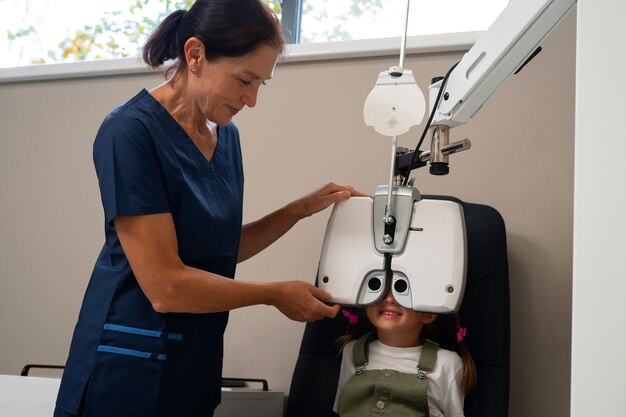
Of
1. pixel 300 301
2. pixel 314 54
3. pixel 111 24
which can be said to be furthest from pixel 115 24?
pixel 300 301

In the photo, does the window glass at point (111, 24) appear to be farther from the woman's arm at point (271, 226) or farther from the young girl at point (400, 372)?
the young girl at point (400, 372)

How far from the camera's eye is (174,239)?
1.23 metres

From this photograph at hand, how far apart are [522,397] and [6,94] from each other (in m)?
2.05

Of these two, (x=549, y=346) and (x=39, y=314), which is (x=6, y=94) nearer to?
(x=39, y=314)

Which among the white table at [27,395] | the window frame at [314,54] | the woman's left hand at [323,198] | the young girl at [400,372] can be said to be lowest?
the white table at [27,395]

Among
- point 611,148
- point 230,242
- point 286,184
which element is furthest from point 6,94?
point 611,148

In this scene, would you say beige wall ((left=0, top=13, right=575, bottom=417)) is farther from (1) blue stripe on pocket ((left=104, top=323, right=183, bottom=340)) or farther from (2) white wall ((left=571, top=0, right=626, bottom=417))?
(2) white wall ((left=571, top=0, right=626, bottom=417))

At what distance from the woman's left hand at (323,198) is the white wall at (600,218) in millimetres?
868

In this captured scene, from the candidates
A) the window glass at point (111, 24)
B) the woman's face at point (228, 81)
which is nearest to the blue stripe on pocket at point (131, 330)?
the woman's face at point (228, 81)

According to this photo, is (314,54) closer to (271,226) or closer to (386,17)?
(386,17)

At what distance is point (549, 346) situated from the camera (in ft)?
5.79

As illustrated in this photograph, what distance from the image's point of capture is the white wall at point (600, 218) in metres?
0.59

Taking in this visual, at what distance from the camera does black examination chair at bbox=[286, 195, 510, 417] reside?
149cm

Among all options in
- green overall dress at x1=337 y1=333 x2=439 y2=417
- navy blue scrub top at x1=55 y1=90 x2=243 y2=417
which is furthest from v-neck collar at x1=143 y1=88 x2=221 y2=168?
green overall dress at x1=337 y1=333 x2=439 y2=417
